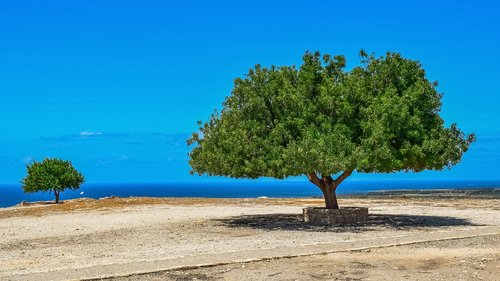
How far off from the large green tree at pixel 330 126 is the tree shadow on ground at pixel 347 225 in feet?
8.01

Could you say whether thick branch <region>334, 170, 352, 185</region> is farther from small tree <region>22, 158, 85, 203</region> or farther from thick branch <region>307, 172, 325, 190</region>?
small tree <region>22, 158, 85, 203</region>

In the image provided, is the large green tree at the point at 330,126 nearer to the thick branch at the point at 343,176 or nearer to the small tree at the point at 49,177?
the thick branch at the point at 343,176

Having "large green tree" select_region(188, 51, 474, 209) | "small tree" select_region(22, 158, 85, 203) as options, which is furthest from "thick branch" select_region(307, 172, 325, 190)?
"small tree" select_region(22, 158, 85, 203)

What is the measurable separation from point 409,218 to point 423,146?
23.0 ft

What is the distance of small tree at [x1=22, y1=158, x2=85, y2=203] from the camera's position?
208 ft

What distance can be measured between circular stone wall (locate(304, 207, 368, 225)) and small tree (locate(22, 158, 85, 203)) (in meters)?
38.1

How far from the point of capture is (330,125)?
29.6m

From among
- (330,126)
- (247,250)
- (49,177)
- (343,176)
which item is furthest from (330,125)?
(49,177)

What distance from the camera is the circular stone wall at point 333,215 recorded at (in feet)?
101

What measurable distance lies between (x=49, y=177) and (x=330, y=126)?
4150cm

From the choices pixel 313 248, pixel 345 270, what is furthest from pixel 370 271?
pixel 313 248

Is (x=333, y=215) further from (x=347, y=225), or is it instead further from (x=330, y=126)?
(x=330, y=126)

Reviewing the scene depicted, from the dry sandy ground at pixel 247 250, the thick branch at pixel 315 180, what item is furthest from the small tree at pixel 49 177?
the thick branch at pixel 315 180

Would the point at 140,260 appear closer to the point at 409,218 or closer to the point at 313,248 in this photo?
the point at 313,248
